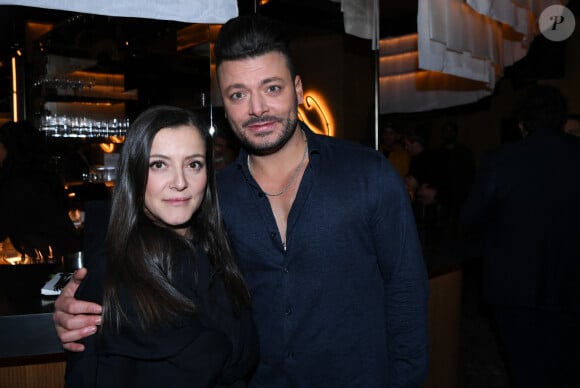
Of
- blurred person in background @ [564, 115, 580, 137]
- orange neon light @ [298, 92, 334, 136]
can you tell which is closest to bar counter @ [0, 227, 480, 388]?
blurred person in background @ [564, 115, 580, 137]

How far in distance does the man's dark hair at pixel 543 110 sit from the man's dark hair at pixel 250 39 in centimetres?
155

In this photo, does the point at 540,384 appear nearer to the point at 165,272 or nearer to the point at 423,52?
the point at 423,52

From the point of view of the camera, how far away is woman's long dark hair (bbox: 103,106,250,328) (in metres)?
1.26

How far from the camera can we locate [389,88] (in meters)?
6.12

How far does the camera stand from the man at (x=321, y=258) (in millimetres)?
1516

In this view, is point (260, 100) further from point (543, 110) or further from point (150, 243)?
point (543, 110)

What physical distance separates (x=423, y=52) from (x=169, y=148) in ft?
5.12

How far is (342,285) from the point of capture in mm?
1520

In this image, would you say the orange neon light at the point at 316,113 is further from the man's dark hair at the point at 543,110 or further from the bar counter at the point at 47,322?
the man's dark hair at the point at 543,110

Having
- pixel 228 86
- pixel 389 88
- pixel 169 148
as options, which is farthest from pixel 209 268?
pixel 389 88

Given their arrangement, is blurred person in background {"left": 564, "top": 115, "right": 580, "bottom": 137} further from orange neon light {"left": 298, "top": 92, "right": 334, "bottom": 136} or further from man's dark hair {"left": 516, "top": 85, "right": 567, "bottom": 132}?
orange neon light {"left": 298, "top": 92, "right": 334, "bottom": 136}

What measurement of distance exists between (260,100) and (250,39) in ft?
0.63

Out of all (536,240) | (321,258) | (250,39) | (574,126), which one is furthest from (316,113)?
(321,258)

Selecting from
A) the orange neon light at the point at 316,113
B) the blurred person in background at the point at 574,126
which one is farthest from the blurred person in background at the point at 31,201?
the blurred person in background at the point at 574,126
